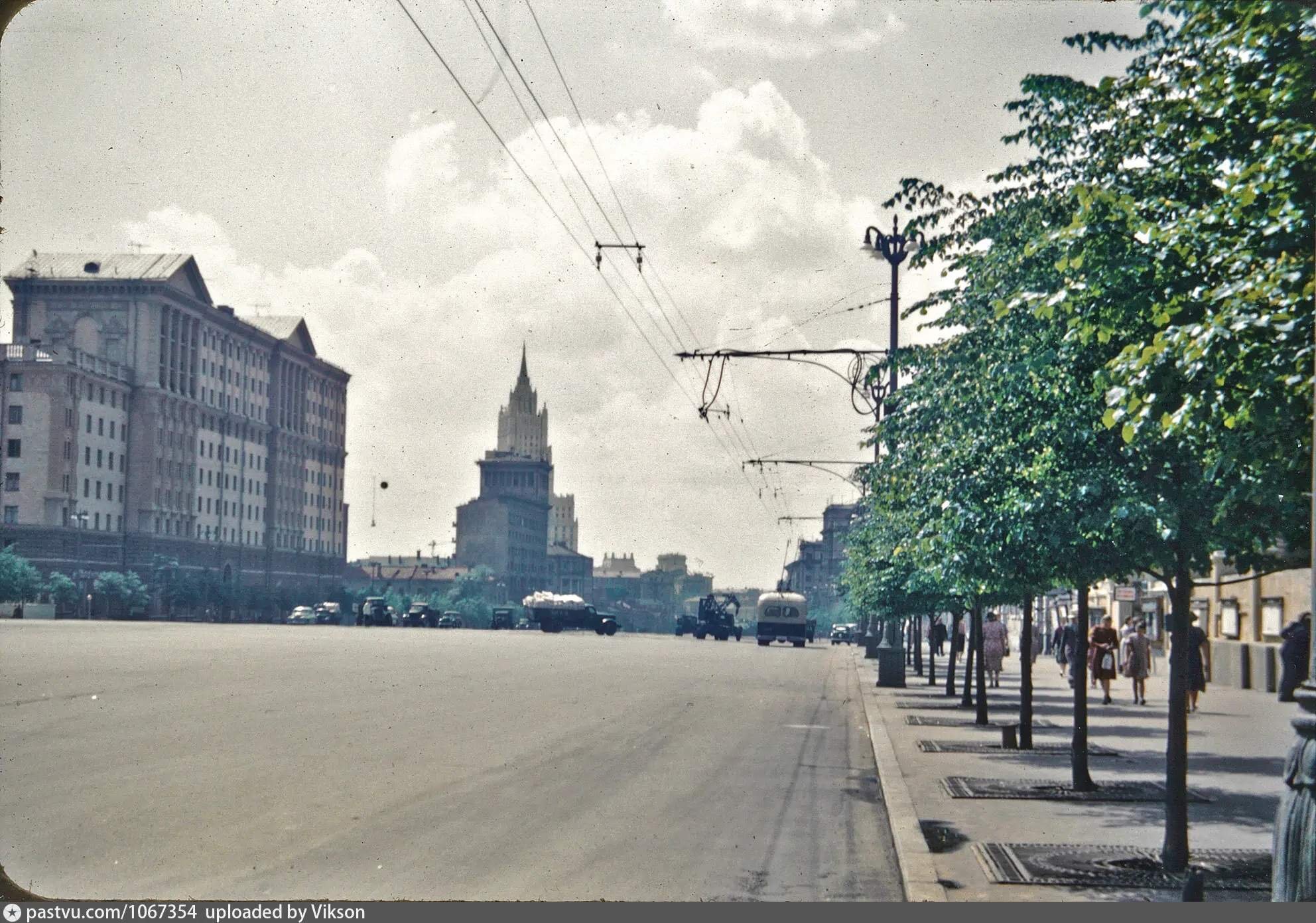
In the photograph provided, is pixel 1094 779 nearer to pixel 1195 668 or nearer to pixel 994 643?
pixel 1195 668

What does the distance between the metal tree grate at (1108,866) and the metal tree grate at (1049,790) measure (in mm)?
3099

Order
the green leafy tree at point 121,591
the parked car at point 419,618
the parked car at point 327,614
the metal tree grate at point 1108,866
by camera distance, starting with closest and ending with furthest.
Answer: the metal tree grate at point 1108,866
the green leafy tree at point 121,591
the parked car at point 419,618
the parked car at point 327,614

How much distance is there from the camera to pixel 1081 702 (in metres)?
14.3

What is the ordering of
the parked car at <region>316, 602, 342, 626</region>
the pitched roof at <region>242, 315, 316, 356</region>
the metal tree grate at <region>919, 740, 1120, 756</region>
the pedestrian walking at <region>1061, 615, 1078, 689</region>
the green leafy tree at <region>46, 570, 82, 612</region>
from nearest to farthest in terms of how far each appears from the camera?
the metal tree grate at <region>919, 740, 1120, 756</region> → the pedestrian walking at <region>1061, 615, 1078, 689</region> → the green leafy tree at <region>46, 570, 82, 612</region> → the parked car at <region>316, 602, 342, 626</region> → the pitched roof at <region>242, 315, 316, 356</region>

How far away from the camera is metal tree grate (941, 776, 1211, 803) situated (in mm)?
14648

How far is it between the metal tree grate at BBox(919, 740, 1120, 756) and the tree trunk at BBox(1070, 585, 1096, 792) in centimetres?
420

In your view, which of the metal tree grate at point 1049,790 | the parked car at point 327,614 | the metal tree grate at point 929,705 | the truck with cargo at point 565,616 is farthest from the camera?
the parked car at point 327,614

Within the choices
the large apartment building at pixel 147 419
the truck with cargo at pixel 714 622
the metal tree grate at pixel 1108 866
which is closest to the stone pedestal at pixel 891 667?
the metal tree grate at pixel 1108 866

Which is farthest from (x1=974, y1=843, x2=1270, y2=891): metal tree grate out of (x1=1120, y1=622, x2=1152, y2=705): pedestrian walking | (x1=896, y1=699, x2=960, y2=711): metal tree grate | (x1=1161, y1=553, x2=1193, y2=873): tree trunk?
(x1=1120, y1=622, x2=1152, y2=705): pedestrian walking

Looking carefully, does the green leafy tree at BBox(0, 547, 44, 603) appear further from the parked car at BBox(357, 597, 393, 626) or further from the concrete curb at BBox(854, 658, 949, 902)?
the concrete curb at BBox(854, 658, 949, 902)

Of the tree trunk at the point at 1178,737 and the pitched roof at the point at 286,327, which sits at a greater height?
the pitched roof at the point at 286,327

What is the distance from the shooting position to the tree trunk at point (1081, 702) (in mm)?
14234

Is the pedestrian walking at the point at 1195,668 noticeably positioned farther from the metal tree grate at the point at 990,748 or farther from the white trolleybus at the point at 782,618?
the white trolleybus at the point at 782,618

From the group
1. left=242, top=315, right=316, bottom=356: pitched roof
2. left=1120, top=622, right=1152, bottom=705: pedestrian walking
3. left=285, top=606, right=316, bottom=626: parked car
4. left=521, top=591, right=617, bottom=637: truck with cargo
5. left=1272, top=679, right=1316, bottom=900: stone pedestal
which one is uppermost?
left=242, top=315, right=316, bottom=356: pitched roof
